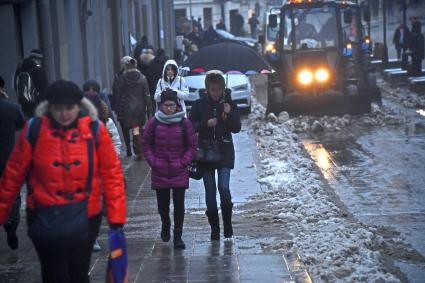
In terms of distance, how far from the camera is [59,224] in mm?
6031

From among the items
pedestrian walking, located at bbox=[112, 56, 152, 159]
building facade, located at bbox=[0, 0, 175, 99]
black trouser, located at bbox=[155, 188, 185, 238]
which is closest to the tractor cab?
building facade, located at bbox=[0, 0, 175, 99]

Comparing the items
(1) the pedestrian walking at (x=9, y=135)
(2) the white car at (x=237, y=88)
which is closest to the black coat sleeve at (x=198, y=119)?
(1) the pedestrian walking at (x=9, y=135)

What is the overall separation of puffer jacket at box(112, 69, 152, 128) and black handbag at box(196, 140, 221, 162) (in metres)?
6.65

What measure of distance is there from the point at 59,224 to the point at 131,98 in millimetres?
10484

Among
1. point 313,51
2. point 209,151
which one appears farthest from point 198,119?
point 313,51

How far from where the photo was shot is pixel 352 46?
84.9ft

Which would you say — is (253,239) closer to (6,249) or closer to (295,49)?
(6,249)

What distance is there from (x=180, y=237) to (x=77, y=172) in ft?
12.1

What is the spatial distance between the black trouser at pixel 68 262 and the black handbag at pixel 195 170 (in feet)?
11.4

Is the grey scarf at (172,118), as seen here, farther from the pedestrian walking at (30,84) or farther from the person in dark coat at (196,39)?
the person in dark coat at (196,39)

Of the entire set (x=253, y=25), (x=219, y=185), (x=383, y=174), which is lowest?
(x=383, y=174)

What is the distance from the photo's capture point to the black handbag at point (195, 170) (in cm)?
991

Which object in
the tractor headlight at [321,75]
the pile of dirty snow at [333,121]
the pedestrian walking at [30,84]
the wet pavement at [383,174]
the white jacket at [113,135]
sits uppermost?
the pedestrian walking at [30,84]

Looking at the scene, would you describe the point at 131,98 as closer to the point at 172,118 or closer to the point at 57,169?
the point at 172,118
